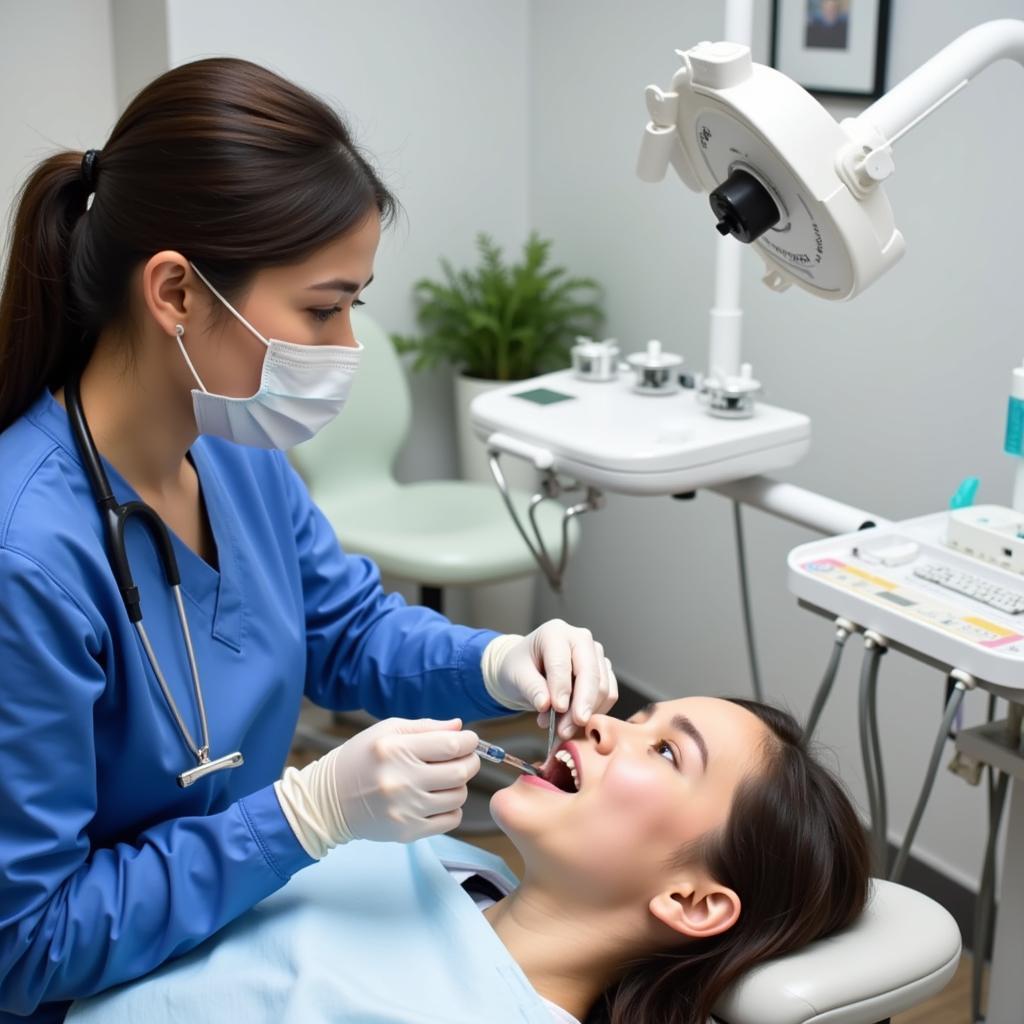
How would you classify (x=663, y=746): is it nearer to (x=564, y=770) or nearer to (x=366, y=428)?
(x=564, y=770)

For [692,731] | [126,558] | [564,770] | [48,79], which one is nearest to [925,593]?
[692,731]

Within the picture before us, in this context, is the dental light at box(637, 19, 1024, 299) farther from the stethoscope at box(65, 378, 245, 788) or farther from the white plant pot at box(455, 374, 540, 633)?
the white plant pot at box(455, 374, 540, 633)

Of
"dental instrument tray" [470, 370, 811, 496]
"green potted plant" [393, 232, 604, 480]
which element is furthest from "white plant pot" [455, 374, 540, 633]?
"dental instrument tray" [470, 370, 811, 496]

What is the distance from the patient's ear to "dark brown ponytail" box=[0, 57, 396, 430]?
0.68 m

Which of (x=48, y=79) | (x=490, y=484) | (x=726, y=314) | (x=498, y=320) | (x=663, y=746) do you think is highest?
(x=48, y=79)

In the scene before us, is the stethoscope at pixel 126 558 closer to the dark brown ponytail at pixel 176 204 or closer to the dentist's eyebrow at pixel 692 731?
the dark brown ponytail at pixel 176 204

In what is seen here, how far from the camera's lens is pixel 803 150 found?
45.4 inches

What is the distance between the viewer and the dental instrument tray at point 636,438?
1730 millimetres

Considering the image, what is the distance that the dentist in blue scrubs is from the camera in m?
1.08

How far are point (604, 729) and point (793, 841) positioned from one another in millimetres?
211

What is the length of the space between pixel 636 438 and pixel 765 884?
0.75m

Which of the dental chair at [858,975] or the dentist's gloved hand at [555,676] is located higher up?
the dentist's gloved hand at [555,676]

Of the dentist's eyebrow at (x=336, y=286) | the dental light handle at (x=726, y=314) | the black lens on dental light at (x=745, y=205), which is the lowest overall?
the dental light handle at (x=726, y=314)

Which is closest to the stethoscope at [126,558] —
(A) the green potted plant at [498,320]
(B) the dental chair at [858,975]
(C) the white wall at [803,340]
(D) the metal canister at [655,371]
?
(B) the dental chair at [858,975]
